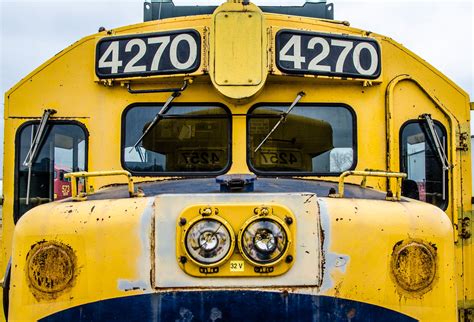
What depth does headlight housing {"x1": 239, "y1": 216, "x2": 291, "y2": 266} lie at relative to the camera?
2754mm

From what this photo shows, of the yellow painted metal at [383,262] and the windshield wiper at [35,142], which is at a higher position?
the windshield wiper at [35,142]

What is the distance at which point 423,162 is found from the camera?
457cm

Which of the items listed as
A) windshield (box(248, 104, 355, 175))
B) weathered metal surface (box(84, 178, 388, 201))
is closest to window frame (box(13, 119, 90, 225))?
weathered metal surface (box(84, 178, 388, 201))

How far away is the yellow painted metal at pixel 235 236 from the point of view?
276 cm

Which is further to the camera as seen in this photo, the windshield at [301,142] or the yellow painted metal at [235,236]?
the windshield at [301,142]

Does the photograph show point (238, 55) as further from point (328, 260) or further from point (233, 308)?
point (233, 308)

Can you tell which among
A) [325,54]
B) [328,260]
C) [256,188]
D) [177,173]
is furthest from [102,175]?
[325,54]

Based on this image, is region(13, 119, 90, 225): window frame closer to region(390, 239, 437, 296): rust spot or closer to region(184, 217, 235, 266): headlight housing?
region(184, 217, 235, 266): headlight housing

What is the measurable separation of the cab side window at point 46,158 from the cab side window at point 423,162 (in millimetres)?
2484

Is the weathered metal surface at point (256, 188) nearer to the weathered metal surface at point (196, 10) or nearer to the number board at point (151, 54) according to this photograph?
the number board at point (151, 54)

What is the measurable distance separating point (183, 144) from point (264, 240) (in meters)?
1.72

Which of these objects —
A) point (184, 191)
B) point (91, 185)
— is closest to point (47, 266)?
point (184, 191)

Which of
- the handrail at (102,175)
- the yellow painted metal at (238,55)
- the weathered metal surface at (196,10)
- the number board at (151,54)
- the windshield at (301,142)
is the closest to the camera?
the handrail at (102,175)

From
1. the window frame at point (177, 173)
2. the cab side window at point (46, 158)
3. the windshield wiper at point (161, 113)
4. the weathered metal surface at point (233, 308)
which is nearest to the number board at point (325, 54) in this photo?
the window frame at point (177, 173)
